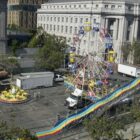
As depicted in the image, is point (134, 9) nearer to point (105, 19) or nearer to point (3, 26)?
point (105, 19)

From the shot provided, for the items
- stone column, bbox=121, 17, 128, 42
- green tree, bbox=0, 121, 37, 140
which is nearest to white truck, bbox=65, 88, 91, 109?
green tree, bbox=0, 121, 37, 140

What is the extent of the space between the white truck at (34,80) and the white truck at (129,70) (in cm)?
1718

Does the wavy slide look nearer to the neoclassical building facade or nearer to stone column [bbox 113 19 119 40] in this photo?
the neoclassical building facade

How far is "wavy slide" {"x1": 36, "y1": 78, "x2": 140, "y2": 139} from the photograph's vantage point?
28928 millimetres

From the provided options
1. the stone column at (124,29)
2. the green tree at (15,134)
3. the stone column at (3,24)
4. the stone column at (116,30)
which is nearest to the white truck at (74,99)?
the green tree at (15,134)

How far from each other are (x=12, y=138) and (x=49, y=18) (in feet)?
263

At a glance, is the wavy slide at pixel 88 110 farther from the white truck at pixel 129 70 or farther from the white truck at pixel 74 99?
the white truck at pixel 129 70

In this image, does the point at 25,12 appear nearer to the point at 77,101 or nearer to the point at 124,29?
the point at 124,29

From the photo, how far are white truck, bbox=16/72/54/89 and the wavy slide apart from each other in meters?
14.5

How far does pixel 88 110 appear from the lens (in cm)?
3219

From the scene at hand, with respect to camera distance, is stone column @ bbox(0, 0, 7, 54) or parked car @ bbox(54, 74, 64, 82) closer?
parked car @ bbox(54, 74, 64, 82)

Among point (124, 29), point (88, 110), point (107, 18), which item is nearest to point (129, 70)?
point (124, 29)

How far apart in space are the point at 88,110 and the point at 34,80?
1523 centimetres

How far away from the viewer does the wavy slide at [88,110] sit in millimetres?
28928
